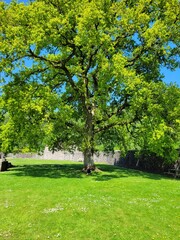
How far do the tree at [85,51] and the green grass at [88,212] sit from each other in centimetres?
878

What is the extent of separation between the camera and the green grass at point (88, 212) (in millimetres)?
11391

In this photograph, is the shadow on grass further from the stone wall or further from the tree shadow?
the stone wall

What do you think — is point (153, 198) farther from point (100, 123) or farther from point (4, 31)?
point (4, 31)

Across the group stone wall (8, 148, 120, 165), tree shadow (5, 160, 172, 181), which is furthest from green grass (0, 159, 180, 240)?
stone wall (8, 148, 120, 165)

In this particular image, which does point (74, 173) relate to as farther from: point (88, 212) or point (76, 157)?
point (76, 157)

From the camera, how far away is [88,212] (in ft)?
45.7

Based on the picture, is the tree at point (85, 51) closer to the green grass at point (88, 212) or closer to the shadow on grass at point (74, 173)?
the shadow on grass at point (74, 173)

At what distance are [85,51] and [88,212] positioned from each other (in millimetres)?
17927

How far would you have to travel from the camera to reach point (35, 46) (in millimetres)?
26031

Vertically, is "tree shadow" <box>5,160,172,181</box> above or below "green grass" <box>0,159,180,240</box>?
above

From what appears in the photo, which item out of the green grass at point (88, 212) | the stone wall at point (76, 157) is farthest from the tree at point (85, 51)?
the stone wall at point (76, 157)

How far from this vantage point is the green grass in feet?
37.4

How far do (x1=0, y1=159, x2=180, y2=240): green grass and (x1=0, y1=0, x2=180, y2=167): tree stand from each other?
8.78 m

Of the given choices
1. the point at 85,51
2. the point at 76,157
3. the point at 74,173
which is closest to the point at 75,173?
the point at 74,173
